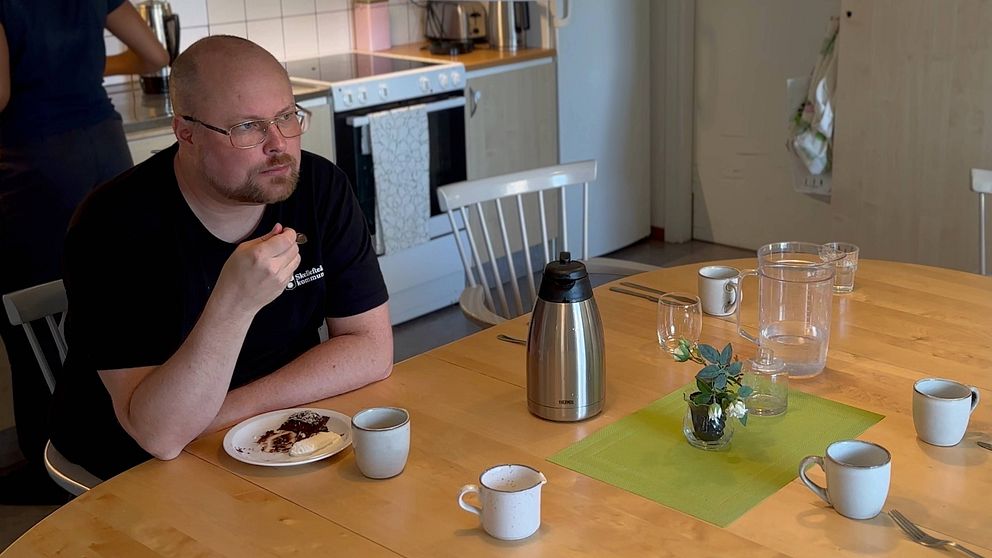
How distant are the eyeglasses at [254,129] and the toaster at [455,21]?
2.71 metres

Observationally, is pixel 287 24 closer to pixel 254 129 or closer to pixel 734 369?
pixel 254 129

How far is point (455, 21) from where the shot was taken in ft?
14.9

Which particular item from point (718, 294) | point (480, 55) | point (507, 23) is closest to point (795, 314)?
point (718, 294)

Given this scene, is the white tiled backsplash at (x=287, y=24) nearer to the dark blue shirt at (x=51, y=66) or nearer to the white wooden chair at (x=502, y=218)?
the dark blue shirt at (x=51, y=66)

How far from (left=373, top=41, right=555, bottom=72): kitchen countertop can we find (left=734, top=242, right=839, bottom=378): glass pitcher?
7.55 feet

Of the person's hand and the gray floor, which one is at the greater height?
the person's hand

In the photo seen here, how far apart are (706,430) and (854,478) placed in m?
0.27

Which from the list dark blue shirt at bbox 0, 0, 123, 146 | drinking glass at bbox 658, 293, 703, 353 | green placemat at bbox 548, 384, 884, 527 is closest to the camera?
green placemat at bbox 548, 384, 884, 527

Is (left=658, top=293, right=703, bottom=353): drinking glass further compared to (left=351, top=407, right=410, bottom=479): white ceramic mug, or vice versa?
(left=658, top=293, right=703, bottom=353): drinking glass

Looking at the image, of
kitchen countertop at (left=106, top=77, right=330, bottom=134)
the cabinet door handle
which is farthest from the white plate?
the cabinet door handle

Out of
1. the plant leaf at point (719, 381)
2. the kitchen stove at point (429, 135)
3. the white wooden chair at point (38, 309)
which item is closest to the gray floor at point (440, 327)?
the kitchen stove at point (429, 135)

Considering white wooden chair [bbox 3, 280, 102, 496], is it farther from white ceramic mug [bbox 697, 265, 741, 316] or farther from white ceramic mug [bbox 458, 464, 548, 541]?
white ceramic mug [bbox 697, 265, 741, 316]

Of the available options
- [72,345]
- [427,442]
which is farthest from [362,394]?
[72,345]

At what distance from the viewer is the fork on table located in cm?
133
